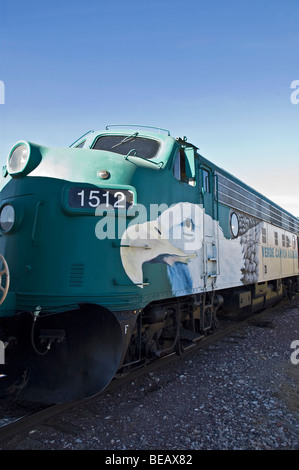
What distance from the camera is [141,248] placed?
4.31m

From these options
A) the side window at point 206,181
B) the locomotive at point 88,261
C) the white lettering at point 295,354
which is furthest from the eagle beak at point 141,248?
the white lettering at point 295,354

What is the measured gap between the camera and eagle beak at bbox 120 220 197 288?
413 cm

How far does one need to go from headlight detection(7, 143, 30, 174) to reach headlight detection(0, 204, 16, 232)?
1.54 feet

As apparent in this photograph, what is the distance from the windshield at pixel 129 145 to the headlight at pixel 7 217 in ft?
6.01

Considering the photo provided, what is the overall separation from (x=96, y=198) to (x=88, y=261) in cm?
74

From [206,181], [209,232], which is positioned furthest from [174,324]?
[206,181]

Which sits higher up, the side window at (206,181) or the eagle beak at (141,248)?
the side window at (206,181)

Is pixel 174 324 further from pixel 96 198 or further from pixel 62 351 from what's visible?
pixel 96 198

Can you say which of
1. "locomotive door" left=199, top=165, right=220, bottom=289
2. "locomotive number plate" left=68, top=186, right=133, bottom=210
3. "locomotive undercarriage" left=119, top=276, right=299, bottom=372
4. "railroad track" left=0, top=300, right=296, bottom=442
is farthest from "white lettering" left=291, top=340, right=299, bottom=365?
"locomotive number plate" left=68, top=186, right=133, bottom=210

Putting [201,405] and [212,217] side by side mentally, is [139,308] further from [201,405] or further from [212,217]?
[212,217]

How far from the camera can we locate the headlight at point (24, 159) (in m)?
4.23

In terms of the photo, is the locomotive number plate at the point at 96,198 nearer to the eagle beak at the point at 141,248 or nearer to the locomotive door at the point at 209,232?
the eagle beak at the point at 141,248

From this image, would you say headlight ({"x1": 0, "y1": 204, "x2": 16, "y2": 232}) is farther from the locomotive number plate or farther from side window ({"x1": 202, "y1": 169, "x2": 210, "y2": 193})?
side window ({"x1": 202, "y1": 169, "x2": 210, "y2": 193})

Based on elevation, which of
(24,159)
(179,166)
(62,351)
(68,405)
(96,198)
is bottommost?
(68,405)
